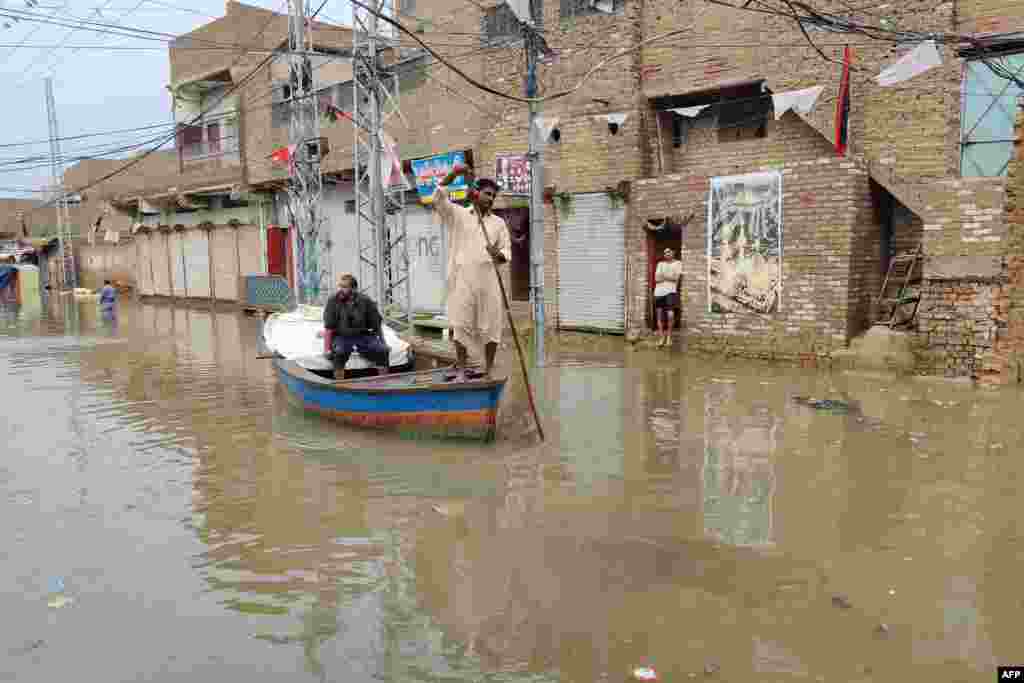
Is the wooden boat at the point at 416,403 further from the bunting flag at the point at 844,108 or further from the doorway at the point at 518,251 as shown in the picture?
the doorway at the point at 518,251

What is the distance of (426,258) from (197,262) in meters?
Result: 16.0

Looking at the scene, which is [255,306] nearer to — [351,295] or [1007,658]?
[351,295]

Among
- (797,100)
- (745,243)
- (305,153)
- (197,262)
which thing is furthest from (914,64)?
(197,262)

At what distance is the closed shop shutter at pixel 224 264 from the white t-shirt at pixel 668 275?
2014 centimetres

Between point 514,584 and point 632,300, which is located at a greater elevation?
point 632,300

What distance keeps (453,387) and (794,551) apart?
141 inches

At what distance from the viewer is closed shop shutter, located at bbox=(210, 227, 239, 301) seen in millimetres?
30836

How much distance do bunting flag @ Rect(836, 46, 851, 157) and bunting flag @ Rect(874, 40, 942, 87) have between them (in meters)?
1.18

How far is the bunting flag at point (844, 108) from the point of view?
41.0 feet

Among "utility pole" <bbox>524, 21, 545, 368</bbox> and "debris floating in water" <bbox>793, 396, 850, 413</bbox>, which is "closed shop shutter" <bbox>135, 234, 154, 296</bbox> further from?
"debris floating in water" <bbox>793, 396, 850, 413</bbox>

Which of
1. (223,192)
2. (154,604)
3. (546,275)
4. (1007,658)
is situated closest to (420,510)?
(154,604)

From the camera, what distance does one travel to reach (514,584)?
5.09 metres

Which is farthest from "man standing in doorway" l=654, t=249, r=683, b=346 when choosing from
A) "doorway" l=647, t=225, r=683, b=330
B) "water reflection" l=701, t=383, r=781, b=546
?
"water reflection" l=701, t=383, r=781, b=546

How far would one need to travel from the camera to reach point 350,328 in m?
10.6
